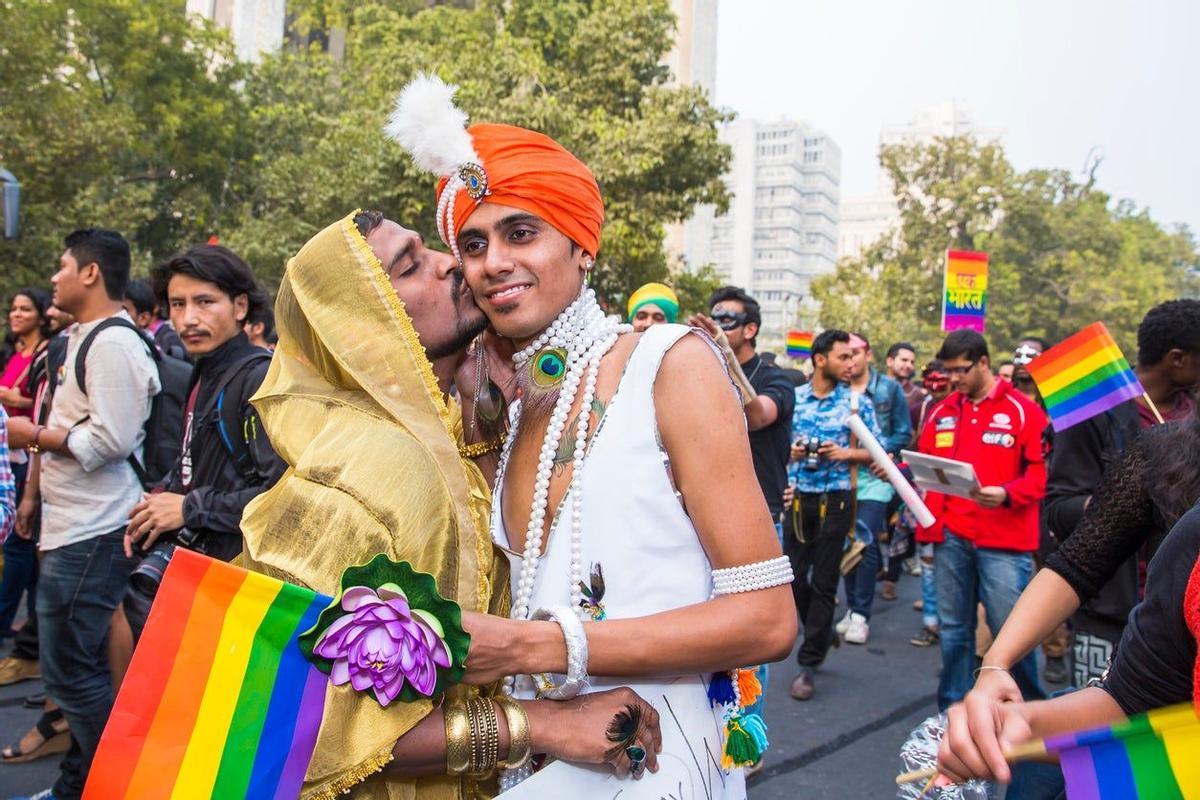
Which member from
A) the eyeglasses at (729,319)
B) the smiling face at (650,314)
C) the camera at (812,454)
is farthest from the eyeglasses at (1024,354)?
the smiling face at (650,314)

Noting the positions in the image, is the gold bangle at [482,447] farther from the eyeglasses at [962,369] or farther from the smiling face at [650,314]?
the eyeglasses at [962,369]

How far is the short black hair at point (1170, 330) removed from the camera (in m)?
3.69

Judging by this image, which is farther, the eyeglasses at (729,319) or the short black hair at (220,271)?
the eyeglasses at (729,319)

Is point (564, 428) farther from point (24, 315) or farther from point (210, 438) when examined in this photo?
point (24, 315)

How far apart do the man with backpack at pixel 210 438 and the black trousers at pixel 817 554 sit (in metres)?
3.93

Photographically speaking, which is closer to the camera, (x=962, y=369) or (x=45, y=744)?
(x=45, y=744)

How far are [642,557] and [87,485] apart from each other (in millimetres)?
3336

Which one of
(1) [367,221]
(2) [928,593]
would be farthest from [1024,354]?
(1) [367,221]

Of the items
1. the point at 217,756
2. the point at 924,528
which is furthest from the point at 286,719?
the point at 924,528

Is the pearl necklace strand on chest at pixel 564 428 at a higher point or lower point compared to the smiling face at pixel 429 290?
lower

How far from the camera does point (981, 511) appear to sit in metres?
5.34

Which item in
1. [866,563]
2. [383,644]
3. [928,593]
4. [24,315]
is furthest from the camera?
[928,593]

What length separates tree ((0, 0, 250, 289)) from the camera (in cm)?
1569

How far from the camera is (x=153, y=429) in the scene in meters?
4.42
